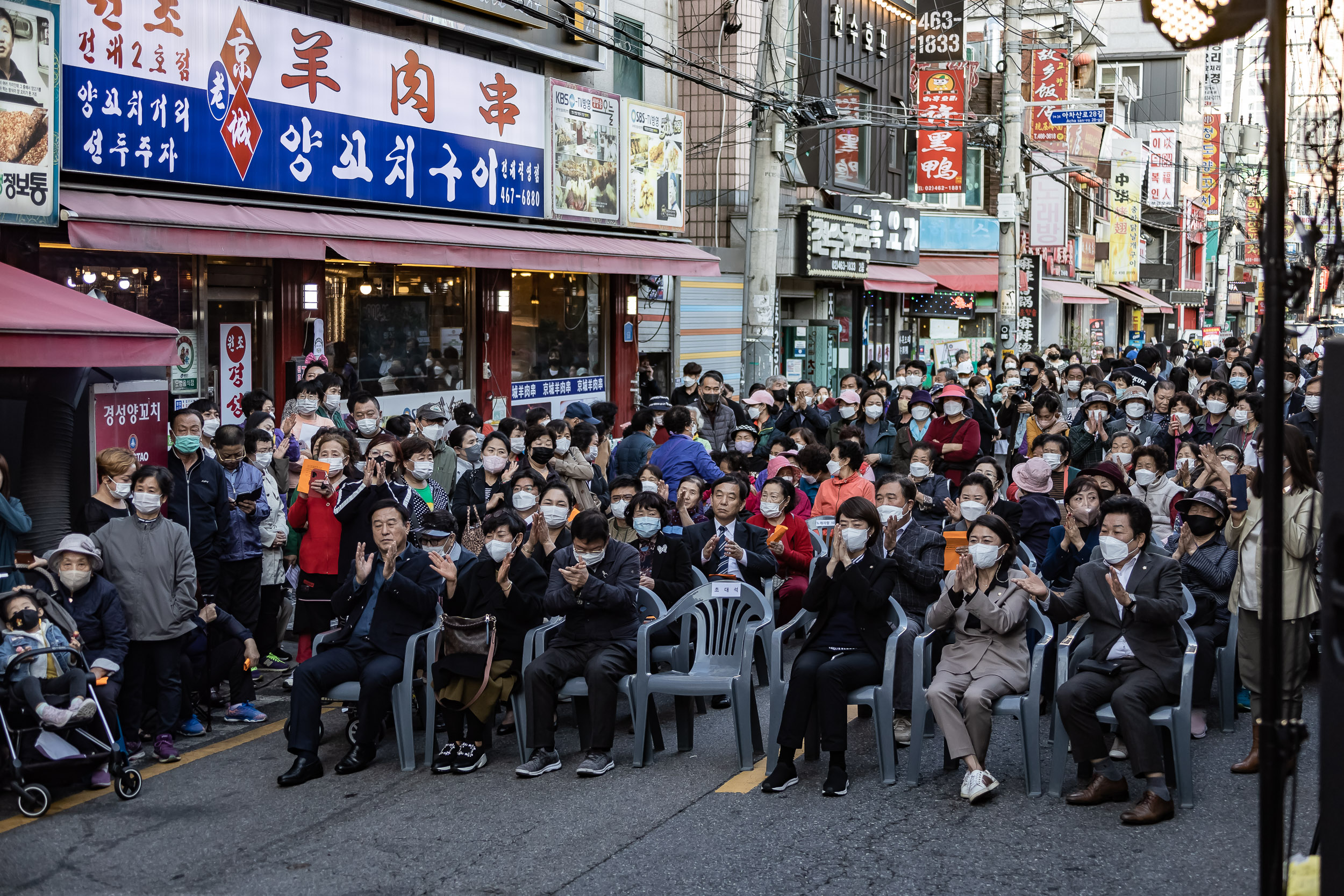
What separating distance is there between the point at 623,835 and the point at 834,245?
23710 mm

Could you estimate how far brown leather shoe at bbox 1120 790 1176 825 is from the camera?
21.6ft

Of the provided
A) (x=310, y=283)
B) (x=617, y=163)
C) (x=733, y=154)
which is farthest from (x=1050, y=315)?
(x=310, y=283)

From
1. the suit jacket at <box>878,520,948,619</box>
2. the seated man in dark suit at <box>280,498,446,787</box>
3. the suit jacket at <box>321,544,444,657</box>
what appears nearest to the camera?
the seated man in dark suit at <box>280,498,446,787</box>

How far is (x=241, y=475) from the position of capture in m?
9.48

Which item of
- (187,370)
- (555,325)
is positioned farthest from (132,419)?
(555,325)

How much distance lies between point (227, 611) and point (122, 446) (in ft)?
7.31

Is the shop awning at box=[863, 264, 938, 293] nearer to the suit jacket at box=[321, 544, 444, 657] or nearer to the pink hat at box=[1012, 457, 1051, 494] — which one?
the pink hat at box=[1012, 457, 1051, 494]

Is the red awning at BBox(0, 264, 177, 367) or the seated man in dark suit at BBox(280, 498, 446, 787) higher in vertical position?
the red awning at BBox(0, 264, 177, 367)

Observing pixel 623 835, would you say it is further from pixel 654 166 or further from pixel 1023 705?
pixel 654 166

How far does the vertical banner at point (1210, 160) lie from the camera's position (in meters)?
61.1

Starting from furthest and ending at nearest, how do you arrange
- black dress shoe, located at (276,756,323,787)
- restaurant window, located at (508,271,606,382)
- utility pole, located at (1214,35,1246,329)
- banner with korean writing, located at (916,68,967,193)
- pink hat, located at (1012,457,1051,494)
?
utility pole, located at (1214,35,1246,329) < banner with korean writing, located at (916,68,967,193) < restaurant window, located at (508,271,606,382) < pink hat, located at (1012,457,1051,494) < black dress shoe, located at (276,756,323,787)

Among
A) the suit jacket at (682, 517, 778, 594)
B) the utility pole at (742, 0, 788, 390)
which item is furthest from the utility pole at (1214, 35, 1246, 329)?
the suit jacket at (682, 517, 778, 594)

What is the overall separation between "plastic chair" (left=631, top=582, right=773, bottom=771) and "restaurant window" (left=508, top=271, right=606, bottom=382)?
11.9m

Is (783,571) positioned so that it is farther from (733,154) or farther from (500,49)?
(733,154)
